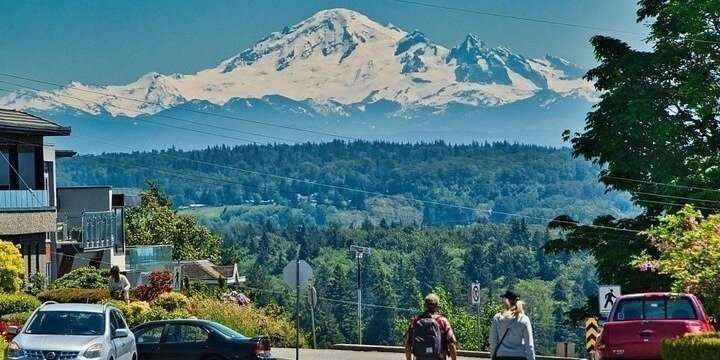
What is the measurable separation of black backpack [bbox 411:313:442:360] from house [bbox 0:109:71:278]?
1385 inches

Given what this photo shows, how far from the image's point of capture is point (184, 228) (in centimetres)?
12262

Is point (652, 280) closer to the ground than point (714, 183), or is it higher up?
closer to the ground

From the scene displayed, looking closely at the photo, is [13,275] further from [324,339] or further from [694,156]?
[324,339]

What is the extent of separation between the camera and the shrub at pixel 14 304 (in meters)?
40.7

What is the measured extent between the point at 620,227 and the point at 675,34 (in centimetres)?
710

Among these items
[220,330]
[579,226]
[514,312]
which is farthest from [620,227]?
[514,312]

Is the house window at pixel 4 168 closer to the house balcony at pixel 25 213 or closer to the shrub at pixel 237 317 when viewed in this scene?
the house balcony at pixel 25 213

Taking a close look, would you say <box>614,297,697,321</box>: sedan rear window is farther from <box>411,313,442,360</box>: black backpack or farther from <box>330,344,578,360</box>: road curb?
<box>330,344,578,360</box>: road curb

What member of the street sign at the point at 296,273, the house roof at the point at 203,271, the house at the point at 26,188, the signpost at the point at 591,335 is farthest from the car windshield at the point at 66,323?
the house roof at the point at 203,271

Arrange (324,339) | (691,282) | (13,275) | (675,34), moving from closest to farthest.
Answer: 1. (691,282)
2. (13,275)
3. (675,34)
4. (324,339)

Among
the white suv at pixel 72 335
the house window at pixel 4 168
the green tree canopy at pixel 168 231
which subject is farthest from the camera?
the green tree canopy at pixel 168 231

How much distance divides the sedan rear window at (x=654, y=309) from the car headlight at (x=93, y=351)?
9030 millimetres

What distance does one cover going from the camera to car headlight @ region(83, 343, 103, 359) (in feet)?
85.5

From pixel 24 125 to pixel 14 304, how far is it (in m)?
16.1
